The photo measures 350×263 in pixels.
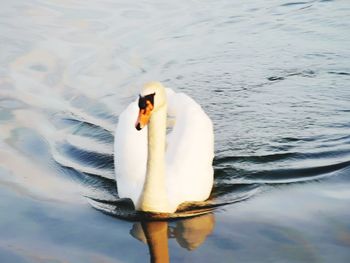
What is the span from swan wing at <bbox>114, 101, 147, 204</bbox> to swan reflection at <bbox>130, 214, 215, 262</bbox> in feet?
1.45

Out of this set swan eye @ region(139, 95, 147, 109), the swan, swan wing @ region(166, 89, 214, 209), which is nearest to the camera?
swan eye @ region(139, 95, 147, 109)

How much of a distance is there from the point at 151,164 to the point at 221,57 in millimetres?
6584

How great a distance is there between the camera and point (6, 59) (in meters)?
13.7

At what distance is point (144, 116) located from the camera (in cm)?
619

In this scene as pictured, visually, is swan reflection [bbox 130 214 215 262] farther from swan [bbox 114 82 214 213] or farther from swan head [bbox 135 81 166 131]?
swan head [bbox 135 81 166 131]

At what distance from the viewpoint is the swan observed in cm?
646

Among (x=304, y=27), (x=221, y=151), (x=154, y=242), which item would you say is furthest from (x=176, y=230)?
(x=304, y=27)

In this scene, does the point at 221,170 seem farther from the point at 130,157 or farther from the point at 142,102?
the point at 142,102

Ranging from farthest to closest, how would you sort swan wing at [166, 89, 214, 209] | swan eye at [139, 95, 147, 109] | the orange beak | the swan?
swan wing at [166, 89, 214, 209]
the swan
swan eye at [139, 95, 147, 109]
the orange beak

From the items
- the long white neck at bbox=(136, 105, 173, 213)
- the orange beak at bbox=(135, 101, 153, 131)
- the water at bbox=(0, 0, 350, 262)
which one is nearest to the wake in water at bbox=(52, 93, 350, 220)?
the water at bbox=(0, 0, 350, 262)

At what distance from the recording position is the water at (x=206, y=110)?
20.7 ft

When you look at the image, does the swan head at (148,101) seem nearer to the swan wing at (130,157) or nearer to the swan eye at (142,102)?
the swan eye at (142,102)

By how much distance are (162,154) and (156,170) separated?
16 cm

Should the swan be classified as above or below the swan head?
below
